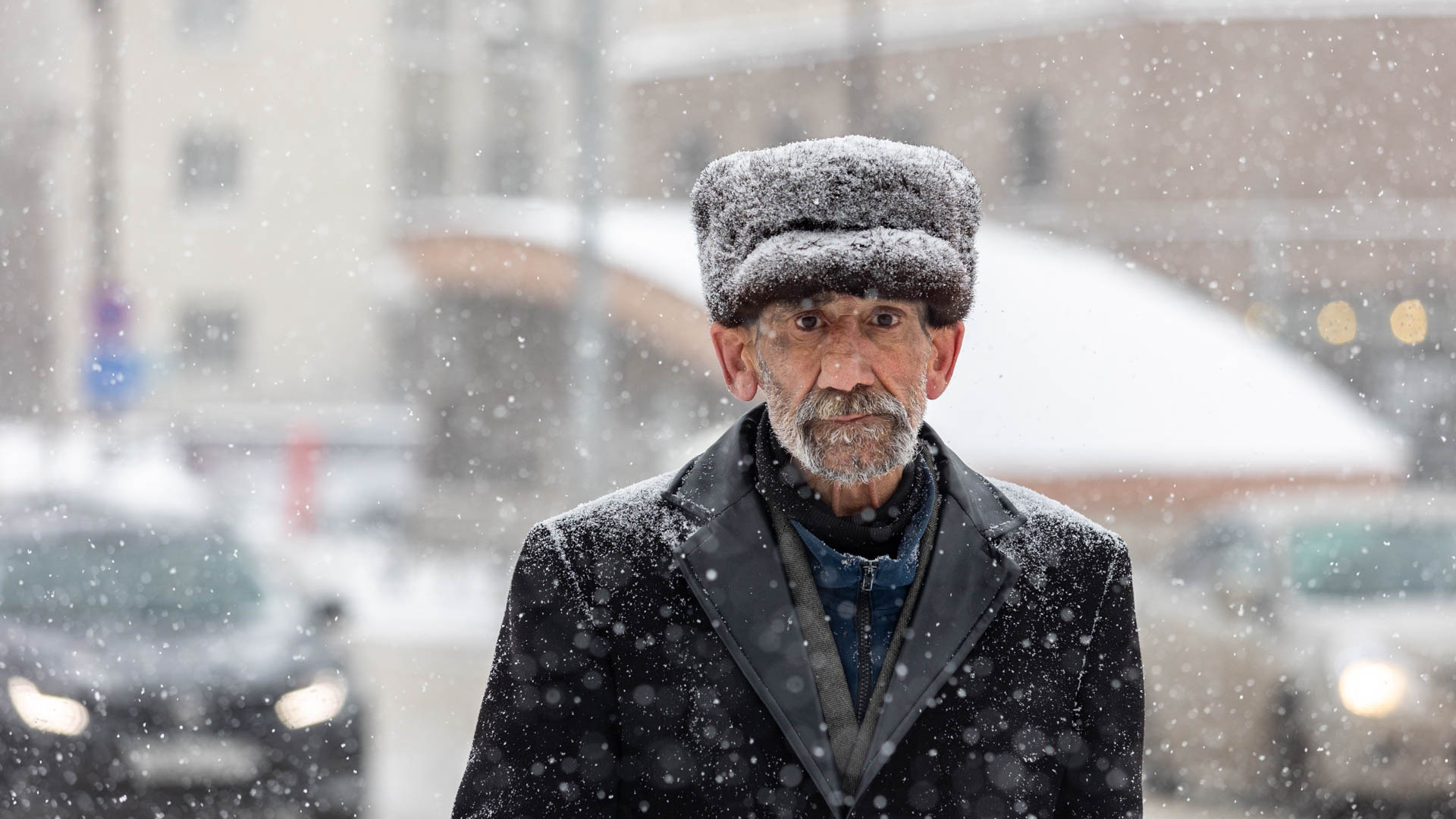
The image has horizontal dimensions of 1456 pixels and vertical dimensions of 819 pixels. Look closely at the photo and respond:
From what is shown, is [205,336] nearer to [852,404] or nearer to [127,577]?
[127,577]

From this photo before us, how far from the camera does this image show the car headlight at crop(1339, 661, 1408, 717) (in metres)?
5.47

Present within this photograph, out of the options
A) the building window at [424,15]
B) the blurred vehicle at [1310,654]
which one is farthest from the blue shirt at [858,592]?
the building window at [424,15]

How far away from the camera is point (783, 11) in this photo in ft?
93.8

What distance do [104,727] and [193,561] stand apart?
3.28 ft

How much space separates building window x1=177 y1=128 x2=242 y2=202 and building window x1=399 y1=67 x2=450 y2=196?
136 inches

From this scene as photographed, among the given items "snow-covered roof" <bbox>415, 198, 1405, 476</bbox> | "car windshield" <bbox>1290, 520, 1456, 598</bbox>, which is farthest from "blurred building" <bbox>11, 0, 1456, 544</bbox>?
"car windshield" <bbox>1290, 520, 1456, 598</bbox>

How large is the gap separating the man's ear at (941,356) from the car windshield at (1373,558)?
4.69 meters

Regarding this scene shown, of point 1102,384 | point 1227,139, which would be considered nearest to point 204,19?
point 1227,139

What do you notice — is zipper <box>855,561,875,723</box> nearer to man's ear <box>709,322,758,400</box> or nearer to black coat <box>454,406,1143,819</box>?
black coat <box>454,406,1143,819</box>

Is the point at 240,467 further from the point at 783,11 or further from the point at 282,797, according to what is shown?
the point at 282,797

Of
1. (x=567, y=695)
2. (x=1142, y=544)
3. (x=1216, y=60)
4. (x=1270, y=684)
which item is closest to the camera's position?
(x=567, y=695)

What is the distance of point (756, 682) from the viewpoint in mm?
1614

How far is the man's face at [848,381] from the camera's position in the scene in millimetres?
1633

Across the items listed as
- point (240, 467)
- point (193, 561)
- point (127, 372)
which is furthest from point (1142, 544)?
point (240, 467)
